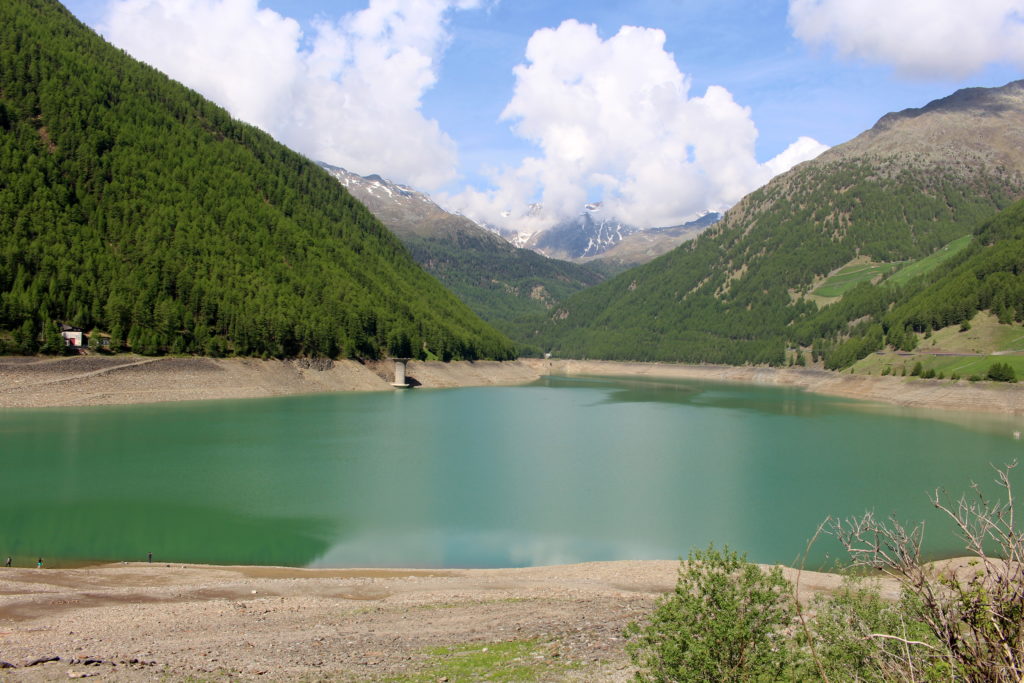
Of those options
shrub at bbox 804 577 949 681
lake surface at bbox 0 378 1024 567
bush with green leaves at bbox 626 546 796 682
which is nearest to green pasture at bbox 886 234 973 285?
lake surface at bbox 0 378 1024 567

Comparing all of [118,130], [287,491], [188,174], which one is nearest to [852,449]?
[287,491]

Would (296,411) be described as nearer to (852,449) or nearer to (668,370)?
(852,449)

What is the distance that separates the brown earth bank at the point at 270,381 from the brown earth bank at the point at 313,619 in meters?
51.5

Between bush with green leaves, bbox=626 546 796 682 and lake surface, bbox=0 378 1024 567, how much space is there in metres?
16.0

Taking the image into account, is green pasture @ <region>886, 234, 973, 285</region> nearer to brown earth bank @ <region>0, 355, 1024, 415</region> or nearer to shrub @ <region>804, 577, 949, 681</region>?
brown earth bank @ <region>0, 355, 1024, 415</region>

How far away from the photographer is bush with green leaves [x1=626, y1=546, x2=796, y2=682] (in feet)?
32.2

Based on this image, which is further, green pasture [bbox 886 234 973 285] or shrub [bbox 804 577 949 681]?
green pasture [bbox 886 234 973 285]

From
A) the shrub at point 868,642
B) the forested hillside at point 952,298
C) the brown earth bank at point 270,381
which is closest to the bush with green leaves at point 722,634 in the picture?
the shrub at point 868,642

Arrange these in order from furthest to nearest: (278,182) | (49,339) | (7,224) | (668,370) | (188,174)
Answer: (668,370)
(278,182)
(188,174)
(7,224)
(49,339)

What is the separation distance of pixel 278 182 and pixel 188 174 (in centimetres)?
2677

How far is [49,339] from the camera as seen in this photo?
2665 inches

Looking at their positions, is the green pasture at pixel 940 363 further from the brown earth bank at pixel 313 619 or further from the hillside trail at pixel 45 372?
the hillside trail at pixel 45 372

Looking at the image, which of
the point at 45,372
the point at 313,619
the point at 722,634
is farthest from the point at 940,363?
the point at 45,372

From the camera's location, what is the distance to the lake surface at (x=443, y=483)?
90.3 feet
